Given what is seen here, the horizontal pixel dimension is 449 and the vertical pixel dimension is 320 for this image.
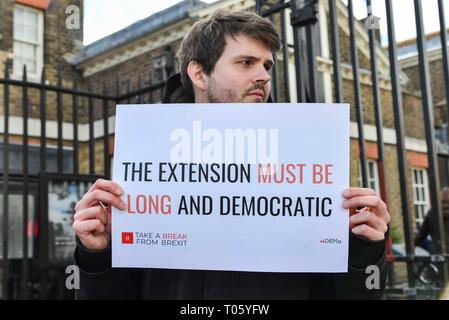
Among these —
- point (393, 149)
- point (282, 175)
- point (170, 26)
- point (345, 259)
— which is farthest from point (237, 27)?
point (393, 149)

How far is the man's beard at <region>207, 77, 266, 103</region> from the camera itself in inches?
63.3

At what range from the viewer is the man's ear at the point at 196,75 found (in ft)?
5.64

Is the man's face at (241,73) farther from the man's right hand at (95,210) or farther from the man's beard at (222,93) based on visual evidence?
the man's right hand at (95,210)

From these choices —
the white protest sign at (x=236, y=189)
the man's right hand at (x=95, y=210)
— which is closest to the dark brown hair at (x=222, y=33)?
the white protest sign at (x=236, y=189)

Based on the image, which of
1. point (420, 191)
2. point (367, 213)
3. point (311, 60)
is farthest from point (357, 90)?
point (420, 191)

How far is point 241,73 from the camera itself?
1618 mm

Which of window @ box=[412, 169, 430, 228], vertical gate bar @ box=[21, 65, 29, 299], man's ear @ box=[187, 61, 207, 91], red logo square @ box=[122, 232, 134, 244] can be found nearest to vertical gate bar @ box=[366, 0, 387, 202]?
man's ear @ box=[187, 61, 207, 91]

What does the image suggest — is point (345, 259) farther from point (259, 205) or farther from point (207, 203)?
point (207, 203)

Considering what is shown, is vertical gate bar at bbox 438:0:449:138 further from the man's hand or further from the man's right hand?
the man's right hand

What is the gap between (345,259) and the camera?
1.33m

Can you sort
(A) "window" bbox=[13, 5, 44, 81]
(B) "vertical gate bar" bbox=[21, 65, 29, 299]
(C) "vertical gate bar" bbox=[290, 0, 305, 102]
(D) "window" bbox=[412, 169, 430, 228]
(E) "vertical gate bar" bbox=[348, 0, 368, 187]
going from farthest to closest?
(D) "window" bbox=[412, 169, 430, 228] → (A) "window" bbox=[13, 5, 44, 81] → (B) "vertical gate bar" bbox=[21, 65, 29, 299] → (C) "vertical gate bar" bbox=[290, 0, 305, 102] → (E) "vertical gate bar" bbox=[348, 0, 368, 187]

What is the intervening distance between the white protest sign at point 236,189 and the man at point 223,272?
0.07m

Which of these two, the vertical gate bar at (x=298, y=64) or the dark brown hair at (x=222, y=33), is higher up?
the vertical gate bar at (x=298, y=64)

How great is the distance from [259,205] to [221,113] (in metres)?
0.28
